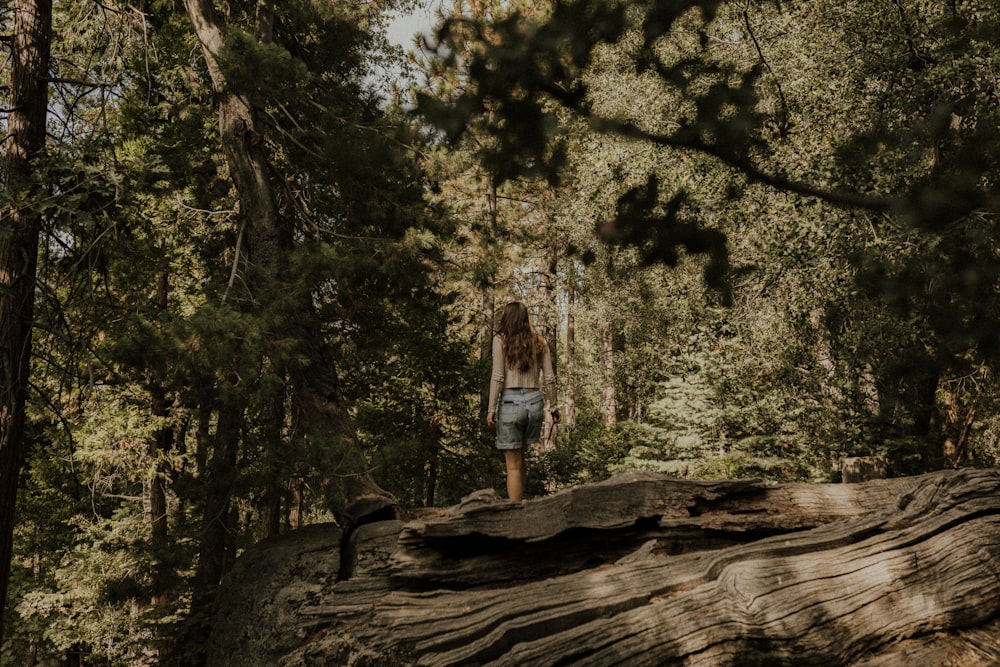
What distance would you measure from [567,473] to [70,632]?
9.87m

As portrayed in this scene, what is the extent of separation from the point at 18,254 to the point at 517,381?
4748mm

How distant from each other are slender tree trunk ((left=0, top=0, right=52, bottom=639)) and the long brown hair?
431 centimetres

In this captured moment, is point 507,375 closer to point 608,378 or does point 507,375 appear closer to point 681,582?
point 681,582

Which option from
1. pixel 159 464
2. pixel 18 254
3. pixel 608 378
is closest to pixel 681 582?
pixel 18 254

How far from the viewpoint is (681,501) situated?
5.60m

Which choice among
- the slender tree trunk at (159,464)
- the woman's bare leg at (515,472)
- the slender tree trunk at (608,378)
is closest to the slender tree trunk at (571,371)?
the slender tree trunk at (608,378)

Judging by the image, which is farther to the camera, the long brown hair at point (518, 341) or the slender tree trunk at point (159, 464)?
the slender tree trunk at point (159, 464)

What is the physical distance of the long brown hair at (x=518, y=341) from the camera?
244 inches

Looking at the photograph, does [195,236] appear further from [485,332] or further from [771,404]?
[771,404]

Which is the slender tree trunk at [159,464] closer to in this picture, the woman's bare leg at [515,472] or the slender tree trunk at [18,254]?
the slender tree trunk at [18,254]

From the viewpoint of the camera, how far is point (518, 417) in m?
6.24

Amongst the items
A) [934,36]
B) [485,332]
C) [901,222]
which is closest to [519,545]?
[901,222]

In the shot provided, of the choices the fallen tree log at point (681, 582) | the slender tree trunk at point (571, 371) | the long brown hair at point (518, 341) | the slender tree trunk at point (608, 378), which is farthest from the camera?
the slender tree trunk at point (571, 371)

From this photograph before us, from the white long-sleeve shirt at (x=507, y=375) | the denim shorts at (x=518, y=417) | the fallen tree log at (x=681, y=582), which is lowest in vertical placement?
the fallen tree log at (x=681, y=582)
